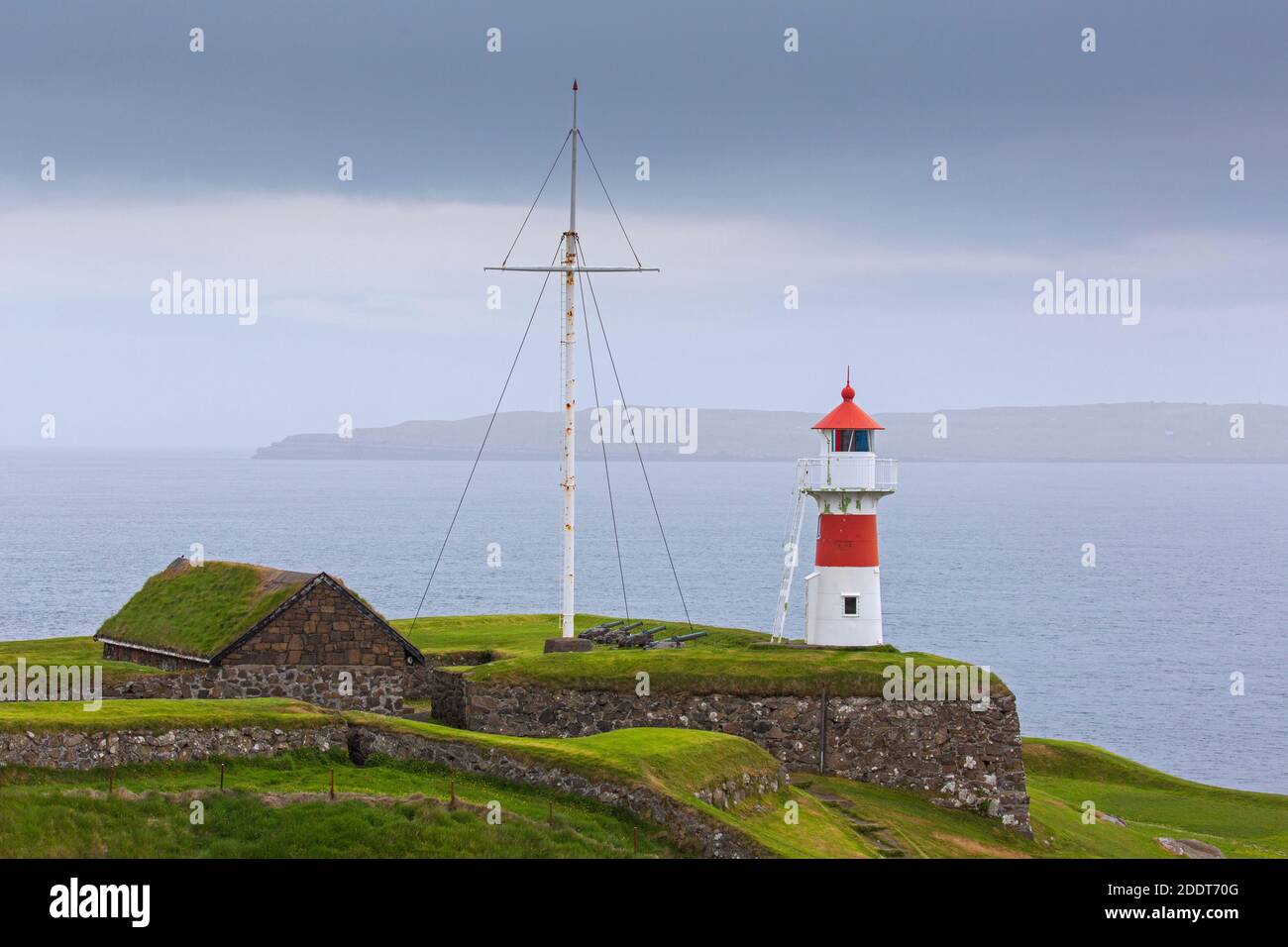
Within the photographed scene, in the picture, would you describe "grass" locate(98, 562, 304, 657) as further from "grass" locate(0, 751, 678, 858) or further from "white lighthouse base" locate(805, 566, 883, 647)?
"white lighthouse base" locate(805, 566, 883, 647)

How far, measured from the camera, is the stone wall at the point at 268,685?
42.2 meters

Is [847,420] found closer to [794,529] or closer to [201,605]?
[794,529]

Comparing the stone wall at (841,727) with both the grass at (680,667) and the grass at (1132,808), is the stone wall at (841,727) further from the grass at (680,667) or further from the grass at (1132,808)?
the grass at (1132,808)

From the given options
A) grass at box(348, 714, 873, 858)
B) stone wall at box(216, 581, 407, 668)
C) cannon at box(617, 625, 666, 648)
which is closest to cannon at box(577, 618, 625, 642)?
cannon at box(617, 625, 666, 648)

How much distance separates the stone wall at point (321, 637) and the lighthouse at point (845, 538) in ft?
43.4

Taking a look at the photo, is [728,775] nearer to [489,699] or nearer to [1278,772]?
[489,699]

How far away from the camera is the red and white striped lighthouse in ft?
159

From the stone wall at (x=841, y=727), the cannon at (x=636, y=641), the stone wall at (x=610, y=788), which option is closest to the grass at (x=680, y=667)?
the stone wall at (x=841, y=727)

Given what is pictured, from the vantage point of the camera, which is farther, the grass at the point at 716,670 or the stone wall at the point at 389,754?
the grass at the point at 716,670

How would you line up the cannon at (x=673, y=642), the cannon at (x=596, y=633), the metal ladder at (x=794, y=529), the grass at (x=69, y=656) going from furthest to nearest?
the cannon at (x=596, y=633) → the cannon at (x=673, y=642) → the metal ladder at (x=794, y=529) → the grass at (x=69, y=656)

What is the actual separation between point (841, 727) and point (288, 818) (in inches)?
750

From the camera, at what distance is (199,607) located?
1789 inches

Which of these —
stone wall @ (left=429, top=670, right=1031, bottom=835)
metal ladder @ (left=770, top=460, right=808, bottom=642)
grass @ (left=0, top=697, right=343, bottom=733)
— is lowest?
stone wall @ (left=429, top=670, right=1031, bottom=835)
